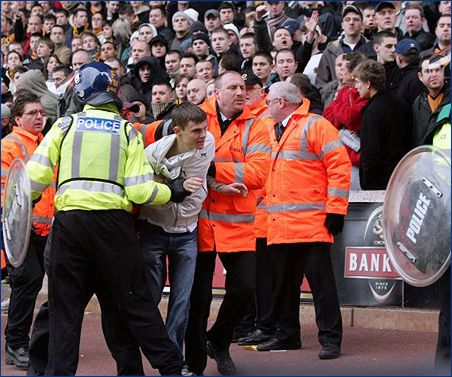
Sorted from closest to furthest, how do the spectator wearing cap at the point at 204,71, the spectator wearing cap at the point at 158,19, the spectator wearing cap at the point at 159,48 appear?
the spectator wearing cap at the point at 204,71, the spectator wearing cap at the point at 159,48, the spectator wearing cap at the point at 158,19

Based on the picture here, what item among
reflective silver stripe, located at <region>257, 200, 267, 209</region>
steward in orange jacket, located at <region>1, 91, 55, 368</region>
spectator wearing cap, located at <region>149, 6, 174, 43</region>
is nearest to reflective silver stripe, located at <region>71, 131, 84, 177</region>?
steward in orange jacket, located at <region>1, 91, 55, 368</region>

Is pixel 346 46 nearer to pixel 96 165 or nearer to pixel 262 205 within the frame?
pixel 262 205

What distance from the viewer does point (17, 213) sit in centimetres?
770

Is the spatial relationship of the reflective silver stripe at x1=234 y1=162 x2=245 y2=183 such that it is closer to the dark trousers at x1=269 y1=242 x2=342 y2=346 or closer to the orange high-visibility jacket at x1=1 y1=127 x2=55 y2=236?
the dark trousers at x1=269 y1=242 x2=342 y2=346

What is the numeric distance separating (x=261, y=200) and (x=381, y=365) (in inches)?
86.1

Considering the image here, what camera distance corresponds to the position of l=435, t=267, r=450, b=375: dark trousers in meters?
7.27

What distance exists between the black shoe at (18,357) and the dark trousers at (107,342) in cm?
89

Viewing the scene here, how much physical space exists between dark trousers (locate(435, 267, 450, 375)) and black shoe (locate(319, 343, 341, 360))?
1650mm

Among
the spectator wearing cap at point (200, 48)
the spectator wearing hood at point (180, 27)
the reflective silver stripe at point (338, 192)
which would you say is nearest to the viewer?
the reflective silver stripe at point (338, 192)

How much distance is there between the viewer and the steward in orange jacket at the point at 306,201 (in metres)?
8.95

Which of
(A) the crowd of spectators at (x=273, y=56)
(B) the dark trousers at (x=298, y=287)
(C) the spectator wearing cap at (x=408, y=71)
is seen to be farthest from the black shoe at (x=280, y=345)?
(C) the spectator wearing cap at (x=408, y=71)

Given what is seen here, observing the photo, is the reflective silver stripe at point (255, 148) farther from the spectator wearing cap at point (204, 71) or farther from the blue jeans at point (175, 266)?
the spectator wearing cap at point (204, 71)

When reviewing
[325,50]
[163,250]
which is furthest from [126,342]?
[325,50]

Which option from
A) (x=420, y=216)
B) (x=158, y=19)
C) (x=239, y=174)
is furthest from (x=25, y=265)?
(x=158, y=19)
